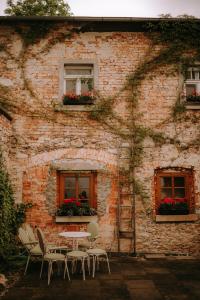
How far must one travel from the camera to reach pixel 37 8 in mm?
14094

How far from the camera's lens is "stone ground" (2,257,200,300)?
5.23 meters

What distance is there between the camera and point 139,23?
29.5 ft

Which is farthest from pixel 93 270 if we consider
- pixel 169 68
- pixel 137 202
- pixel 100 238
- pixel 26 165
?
pixel 169 68

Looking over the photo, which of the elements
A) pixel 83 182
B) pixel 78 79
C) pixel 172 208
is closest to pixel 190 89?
pixel 78 79

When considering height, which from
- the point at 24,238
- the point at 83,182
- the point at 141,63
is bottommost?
the point at 24,238

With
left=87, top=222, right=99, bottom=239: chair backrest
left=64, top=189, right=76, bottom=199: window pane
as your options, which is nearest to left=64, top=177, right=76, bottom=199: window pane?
left=64, top=189, right=76, bottom=199: window pane

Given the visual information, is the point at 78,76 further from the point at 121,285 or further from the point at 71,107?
the point at 121,285

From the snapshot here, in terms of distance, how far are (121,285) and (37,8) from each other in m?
12.4

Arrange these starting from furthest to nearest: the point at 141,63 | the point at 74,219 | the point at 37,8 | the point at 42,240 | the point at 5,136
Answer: the point at 37,8, the point at 141,63, the point at 74,219, the point at 5,136, the point at 42,240

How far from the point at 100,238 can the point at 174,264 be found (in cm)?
200

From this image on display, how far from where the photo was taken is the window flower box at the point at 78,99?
8.73 metres

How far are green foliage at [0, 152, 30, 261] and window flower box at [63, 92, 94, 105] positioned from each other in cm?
248

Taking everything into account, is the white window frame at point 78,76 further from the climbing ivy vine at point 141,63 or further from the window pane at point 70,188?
the window pane at point 70,188

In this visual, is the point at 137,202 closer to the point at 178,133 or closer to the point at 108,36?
the point at 178,133
